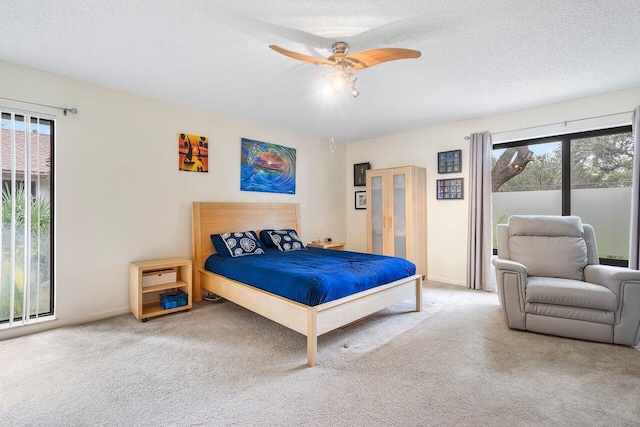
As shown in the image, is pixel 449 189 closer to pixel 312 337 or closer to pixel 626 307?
pixel 626 307

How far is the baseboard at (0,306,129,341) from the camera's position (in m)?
2.79

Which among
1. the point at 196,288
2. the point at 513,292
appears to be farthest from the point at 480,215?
the point at 196,288

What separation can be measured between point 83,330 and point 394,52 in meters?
3.79

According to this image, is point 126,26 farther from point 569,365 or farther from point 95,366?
point 569,365

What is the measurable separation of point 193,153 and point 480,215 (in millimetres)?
4162

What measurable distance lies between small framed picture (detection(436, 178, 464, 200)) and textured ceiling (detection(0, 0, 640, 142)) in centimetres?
129

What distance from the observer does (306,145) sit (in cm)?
544

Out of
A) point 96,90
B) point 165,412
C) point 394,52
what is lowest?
point 165,412

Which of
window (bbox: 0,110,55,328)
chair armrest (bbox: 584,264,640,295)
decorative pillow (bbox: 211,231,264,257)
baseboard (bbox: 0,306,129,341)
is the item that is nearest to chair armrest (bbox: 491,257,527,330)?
chair armrest (bbox: 584,264,640,295)

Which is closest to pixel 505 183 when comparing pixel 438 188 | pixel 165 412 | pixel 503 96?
pixel 438 188

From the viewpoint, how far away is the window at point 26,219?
279cm

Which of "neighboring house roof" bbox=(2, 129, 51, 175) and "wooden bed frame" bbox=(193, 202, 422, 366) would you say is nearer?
"wooden bed frame" bbox=(193, 202, 422, 366)

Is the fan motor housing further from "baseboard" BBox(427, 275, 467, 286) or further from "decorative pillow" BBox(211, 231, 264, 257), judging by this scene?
"baseboard" BBox(427, 275, 467, 286)

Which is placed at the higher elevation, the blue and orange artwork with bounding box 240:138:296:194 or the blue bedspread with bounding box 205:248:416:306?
the blue and orange artwork with bounding box 240:138:296:194
